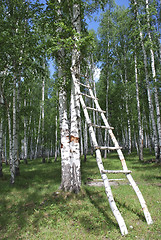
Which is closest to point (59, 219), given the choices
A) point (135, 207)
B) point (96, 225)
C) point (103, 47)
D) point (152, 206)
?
point (96, 225)

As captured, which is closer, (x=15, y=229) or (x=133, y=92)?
(x=15, y=229)

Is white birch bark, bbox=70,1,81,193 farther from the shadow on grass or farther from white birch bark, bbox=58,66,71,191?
the shadow on grass

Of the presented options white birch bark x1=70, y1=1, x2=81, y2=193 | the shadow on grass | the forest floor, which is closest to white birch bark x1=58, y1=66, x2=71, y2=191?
white birch bark x1=70, y1=1, x2=81, y2=193

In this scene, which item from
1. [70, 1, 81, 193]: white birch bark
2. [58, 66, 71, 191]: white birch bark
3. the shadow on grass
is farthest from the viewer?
[58, 66, 71, 191]: white birch bark

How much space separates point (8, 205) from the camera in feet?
21.8

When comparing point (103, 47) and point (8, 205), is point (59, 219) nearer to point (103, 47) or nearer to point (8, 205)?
point (8, 205)

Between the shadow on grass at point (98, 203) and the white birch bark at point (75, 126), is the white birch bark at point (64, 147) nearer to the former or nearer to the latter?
the white birch bark at point (75, 126)

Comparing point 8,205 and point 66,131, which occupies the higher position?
point 66,131

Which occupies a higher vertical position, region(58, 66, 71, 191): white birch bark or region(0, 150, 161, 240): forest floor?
region(58, 66, 71, 191): white birch bark

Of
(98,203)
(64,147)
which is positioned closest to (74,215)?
(98,203)

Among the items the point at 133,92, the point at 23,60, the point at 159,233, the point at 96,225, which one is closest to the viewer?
Result: the point at 159,233

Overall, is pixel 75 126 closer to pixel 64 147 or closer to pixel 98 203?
pixel 64 147

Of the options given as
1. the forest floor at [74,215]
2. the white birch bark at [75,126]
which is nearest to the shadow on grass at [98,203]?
the forest floor at [74,215]

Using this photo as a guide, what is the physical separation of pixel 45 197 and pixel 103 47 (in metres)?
21.7
